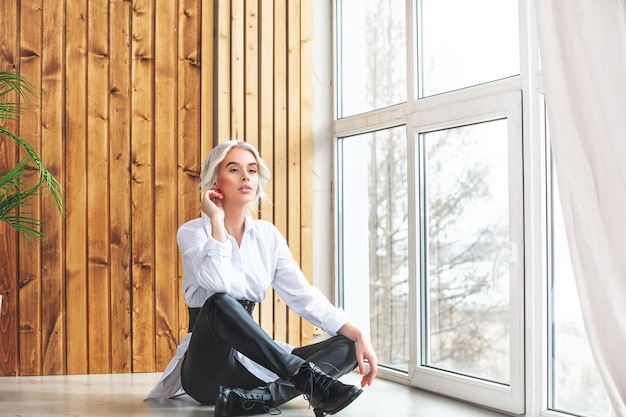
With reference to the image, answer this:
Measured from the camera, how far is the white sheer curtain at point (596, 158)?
2.74 metres

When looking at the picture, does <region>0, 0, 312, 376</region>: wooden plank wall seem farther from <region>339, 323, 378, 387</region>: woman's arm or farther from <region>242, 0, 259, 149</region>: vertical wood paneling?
<region>339, 323, 378, 387</region>: woman's arm

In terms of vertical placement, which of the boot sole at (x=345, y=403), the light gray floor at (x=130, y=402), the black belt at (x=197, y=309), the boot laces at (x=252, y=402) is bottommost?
the light gray floor at (x=130, y=402)

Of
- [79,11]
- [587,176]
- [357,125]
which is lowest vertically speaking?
[587,176]

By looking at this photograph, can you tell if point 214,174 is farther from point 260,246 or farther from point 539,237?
point 539,237

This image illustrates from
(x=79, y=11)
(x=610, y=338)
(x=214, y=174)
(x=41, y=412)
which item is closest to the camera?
(x=610, y=338)

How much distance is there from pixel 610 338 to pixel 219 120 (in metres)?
2.68

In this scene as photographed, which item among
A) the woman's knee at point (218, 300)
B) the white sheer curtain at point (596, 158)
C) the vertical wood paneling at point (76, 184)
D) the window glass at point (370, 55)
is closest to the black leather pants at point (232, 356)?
the woman's knee at point (218, 300)

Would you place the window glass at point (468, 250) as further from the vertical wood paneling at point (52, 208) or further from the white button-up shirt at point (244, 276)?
the vertical wood paneling at point (52, 208)

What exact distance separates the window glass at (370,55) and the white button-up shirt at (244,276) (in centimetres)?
119

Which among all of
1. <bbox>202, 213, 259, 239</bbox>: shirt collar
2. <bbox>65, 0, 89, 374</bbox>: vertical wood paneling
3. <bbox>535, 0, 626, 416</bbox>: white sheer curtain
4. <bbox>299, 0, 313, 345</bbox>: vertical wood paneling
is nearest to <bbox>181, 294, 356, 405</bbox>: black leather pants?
<bbox>202, 213, 259, 239</bbox>: shirt collar

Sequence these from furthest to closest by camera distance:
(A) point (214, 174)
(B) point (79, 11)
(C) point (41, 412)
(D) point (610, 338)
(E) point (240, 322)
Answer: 1. (B) point (79, 11)
2. (A) point (214, 174)
3. (C) point (41, 412)
4. (E) point (240, 322)
5. (D) point (610, 338)

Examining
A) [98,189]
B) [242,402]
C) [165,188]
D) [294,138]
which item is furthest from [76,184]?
[242,402]

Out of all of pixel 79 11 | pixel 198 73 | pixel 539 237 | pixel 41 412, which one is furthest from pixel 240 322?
pixel 79 11

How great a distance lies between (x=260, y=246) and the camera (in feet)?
12.4
